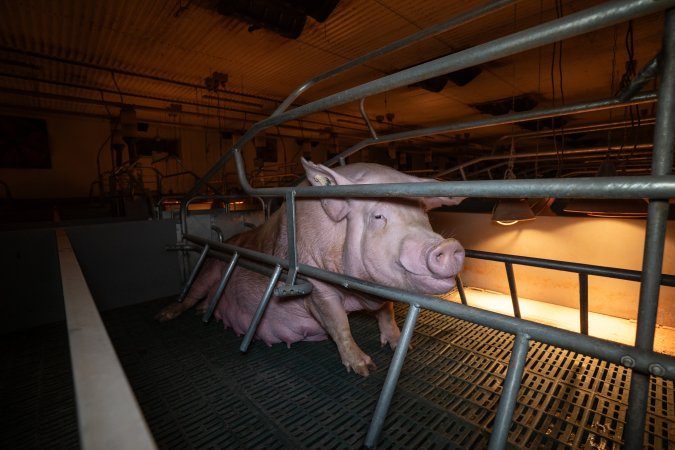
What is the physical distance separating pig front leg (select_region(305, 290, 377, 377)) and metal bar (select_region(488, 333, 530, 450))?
123 centimetres

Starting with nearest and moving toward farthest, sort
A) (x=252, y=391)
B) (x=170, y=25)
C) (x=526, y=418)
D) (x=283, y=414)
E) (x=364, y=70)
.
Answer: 1. (x=526, y=418)
2. (x=283, y=414)
3. (x=252, y=391)
4. (x=170, y=25)
5. (x=364, y=70)

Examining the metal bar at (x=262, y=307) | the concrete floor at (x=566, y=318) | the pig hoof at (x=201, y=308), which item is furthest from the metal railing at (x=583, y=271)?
the pig hoof at (x=201, y=308)

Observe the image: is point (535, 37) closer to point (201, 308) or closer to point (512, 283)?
point (512, 283)

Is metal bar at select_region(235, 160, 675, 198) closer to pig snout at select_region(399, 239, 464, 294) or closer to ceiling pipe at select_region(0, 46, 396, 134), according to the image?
pig snout at select_region(399, 239, 464, 294)

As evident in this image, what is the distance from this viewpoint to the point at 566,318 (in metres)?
5.23

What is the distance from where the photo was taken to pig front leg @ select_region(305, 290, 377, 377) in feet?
7.07

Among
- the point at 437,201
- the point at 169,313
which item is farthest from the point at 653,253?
the point at 169,313

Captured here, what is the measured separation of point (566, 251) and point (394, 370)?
18.7 ft

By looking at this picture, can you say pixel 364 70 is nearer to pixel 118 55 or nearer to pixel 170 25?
pixel 170 25

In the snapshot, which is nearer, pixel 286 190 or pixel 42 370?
pixel 286 190

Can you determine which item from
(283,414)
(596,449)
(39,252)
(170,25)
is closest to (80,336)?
(283,414)

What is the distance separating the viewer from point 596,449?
4.66 ft

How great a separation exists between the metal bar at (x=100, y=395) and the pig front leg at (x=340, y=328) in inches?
62.0

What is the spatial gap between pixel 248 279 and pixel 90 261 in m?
1.72
